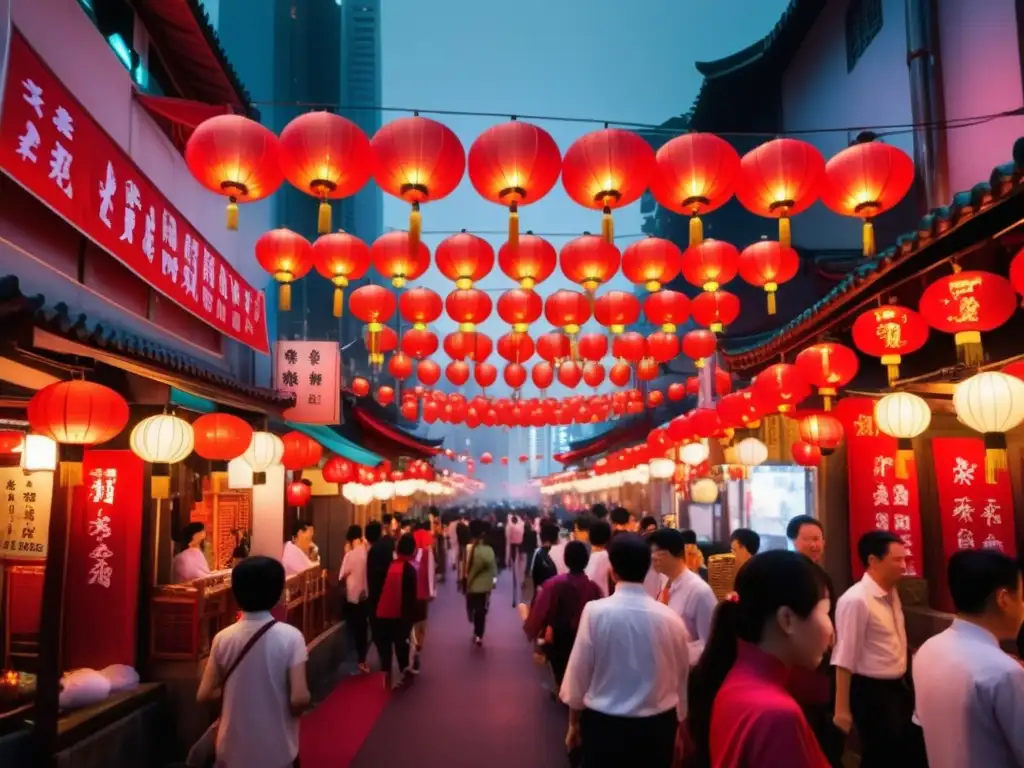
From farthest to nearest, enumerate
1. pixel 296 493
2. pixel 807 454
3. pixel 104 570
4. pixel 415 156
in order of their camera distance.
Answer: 1. pixel 296 493
2. pixel 807 454
3. pixel 104 570
4. pixel 415 156

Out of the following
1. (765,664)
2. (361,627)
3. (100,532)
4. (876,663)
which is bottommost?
(361,627)

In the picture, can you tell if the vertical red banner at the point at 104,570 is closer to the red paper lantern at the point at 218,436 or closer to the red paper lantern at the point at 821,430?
the red paper lantern at the point at 218,436

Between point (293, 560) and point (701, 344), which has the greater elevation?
point (701, 344)

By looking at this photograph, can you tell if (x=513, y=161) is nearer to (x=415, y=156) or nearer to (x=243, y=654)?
(x=415, y=156)

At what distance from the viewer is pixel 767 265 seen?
995 cm

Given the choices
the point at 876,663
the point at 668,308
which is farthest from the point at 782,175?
the point at 668,308

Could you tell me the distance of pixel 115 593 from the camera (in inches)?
316

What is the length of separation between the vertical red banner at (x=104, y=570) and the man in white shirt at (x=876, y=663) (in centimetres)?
668

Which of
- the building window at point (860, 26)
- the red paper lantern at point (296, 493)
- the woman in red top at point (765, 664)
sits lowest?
the woman in red top at point (765, 664)

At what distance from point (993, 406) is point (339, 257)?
23.8ft

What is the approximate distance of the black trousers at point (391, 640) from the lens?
1133cm

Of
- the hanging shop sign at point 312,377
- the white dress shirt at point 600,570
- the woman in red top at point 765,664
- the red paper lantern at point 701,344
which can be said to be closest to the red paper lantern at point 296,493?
the hanging shop sign at point 312,377

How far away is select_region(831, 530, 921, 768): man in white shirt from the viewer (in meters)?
5.75

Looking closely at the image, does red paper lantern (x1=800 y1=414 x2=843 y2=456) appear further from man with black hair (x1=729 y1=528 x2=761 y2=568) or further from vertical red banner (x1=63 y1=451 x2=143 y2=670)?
vertical red banner (x1=63 y1=451 x2=143 y2=670)
